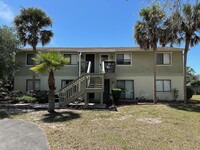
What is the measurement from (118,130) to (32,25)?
16494 millimetres

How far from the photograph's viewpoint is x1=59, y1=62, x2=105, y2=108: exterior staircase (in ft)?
54.4

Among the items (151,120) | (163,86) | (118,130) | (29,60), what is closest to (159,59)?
(163,86)

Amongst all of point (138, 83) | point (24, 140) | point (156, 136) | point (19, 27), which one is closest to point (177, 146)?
point (156, 136)

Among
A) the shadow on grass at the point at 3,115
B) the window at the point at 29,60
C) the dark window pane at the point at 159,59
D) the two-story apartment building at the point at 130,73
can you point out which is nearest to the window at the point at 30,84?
the two-story apartment building at the point at 130,73

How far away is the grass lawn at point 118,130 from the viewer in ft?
26.6

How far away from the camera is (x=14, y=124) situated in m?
11.5

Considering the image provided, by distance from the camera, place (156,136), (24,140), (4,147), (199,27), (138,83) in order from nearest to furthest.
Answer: (4,147)
(24,140)
(156,136)
(199,27)
(138,83)

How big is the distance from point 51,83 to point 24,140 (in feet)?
20.5

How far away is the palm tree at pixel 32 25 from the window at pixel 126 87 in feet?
29.3

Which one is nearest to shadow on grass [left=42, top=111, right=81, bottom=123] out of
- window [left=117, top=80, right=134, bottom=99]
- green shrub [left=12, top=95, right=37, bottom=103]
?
green shrub [left=12, top=95, right=37, bottom=103]

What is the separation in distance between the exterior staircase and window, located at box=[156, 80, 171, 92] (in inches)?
348

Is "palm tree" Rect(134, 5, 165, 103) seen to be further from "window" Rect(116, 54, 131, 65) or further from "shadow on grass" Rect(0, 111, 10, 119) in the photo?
"shadow on grass" Rect(0, 111, 10, 119)

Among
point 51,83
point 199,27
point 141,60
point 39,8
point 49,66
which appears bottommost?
point 51,83

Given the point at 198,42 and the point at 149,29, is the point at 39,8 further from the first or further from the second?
the point at 198,42
